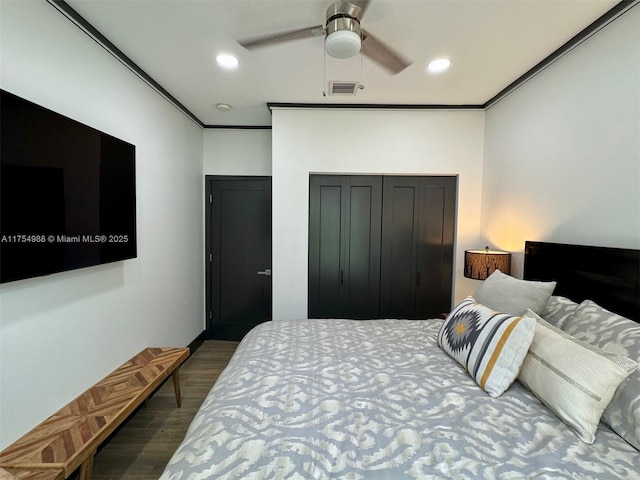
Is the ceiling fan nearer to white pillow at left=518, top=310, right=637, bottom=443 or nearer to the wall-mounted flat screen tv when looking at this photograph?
the wall-mounted flat screen tv

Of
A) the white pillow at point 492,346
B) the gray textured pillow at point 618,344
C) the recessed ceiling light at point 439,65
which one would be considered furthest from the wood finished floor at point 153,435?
the recessed ceiling light at point 439,65

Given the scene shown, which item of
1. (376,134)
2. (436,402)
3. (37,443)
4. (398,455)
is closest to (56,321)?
(37,443)

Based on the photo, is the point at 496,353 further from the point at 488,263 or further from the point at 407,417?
the point at 488,263

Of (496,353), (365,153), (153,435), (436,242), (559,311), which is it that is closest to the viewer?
(496,353)

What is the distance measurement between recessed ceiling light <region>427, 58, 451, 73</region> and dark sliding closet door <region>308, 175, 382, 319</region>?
109 cm

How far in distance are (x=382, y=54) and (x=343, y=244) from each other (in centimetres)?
182

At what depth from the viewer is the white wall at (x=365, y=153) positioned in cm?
290

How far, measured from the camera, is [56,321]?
1544mm

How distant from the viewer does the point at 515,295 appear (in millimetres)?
1751

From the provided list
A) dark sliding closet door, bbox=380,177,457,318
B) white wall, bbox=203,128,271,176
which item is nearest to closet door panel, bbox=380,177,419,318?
dark sliding closet door, bbox=380,177,457,318

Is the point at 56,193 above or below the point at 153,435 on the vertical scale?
above

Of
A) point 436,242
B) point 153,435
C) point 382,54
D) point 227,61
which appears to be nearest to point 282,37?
point 382,54

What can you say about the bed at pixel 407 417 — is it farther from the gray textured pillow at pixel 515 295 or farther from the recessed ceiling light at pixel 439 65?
the recessed ceiling light at pixel 439 65

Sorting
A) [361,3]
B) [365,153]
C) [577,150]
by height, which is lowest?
[577,150]
